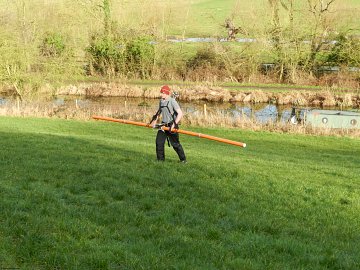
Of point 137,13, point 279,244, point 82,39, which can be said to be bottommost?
point 279,244

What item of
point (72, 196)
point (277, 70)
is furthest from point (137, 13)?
point (72, 196)

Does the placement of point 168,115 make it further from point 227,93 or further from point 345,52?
point 345,52

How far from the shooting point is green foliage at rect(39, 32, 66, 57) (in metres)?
42.4

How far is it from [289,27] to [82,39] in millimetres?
23658

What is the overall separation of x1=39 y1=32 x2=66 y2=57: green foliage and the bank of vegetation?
0.20 metres

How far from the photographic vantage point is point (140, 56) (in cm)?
5388

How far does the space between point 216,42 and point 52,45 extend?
19.9 metres

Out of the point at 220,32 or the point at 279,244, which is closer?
the point at 279,244

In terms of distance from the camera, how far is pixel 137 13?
57.8 meters

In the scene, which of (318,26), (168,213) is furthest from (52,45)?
(168,213)

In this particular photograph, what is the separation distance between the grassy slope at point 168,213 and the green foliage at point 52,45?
2985 cm

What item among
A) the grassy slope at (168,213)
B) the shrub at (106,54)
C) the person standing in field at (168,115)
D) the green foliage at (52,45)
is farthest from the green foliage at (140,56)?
the person standing in field at (168,115)

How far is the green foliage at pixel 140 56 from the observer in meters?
53.3

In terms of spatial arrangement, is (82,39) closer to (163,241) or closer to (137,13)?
(137,13)
